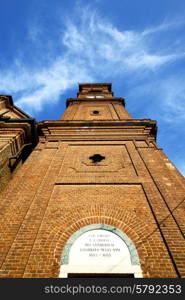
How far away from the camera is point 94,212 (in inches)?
191

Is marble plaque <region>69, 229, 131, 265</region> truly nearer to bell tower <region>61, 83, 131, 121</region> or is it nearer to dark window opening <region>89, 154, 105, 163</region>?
dark window opening <region>89, 154, 105, 163</region>

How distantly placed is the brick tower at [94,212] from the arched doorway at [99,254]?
0.02 metres

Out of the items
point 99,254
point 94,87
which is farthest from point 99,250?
point 94,87

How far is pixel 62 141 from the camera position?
8.56 m

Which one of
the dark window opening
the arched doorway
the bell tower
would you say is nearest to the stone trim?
the arched doorway

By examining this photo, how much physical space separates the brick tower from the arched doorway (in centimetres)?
2

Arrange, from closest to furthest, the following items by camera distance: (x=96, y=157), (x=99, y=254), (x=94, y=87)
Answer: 1. (x=99, y=254)
2. (x=96, y=157)
3. (x=94, y=87)

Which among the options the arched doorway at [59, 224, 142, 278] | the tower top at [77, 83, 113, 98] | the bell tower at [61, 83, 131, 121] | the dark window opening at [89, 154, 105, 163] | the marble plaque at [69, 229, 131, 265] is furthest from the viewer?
the tower top at [77, 83, 113, 98]

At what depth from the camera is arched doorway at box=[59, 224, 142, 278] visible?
12.1 ft

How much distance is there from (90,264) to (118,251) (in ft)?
2.08

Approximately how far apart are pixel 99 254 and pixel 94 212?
1.07 metres

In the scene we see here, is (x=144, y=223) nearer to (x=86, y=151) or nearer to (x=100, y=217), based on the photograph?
(x=100, y=217)

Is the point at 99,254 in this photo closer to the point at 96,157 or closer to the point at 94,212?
the point at 94,212

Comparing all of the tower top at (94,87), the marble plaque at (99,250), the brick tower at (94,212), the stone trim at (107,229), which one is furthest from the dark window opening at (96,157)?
the tower top at (94,87)
